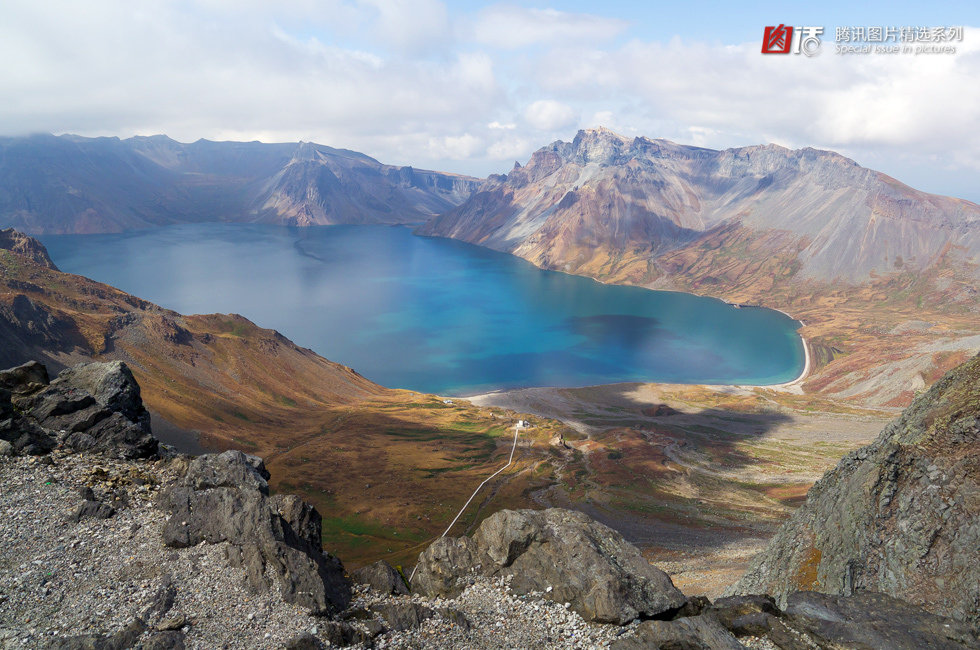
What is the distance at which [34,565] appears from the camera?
62.7 ft

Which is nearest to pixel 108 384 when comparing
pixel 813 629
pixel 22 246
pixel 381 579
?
pixel 381 579

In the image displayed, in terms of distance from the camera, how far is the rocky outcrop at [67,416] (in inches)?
1017

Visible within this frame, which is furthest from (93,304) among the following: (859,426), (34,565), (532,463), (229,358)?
(859,426)

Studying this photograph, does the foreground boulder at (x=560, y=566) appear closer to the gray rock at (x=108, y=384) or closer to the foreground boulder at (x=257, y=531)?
the foreground boulder at (x=257, y=531)

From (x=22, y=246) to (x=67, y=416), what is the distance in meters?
120

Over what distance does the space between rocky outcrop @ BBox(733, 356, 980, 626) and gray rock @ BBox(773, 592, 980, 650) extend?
2.43m

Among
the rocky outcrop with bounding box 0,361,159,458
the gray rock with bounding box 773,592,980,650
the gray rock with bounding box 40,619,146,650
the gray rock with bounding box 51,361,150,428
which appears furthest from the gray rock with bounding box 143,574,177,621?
the gray rock with bounding box 773,592,980,650

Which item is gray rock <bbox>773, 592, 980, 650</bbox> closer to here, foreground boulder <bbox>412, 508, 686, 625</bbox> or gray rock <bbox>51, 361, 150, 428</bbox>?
foreground boulder <bbox>412, 508, 686, 625</bbox>

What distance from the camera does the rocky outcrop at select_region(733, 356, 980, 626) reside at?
2209 centimetres

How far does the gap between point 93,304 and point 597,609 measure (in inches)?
4231

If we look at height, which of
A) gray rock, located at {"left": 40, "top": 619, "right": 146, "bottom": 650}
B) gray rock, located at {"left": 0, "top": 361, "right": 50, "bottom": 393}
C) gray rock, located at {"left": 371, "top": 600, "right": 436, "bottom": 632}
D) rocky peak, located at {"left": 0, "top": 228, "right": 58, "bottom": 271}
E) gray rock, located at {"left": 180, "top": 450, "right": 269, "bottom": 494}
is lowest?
gray rock, located at {"left": 371, "top": 600, "right": 436, "bottom": 632}

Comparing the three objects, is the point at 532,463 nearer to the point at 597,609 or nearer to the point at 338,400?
the point at 338,400

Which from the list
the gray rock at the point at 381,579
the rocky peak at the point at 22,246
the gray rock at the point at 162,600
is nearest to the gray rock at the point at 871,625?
the gray rock at the point at 381,579

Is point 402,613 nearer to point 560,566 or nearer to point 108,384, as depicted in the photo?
point 560,566
